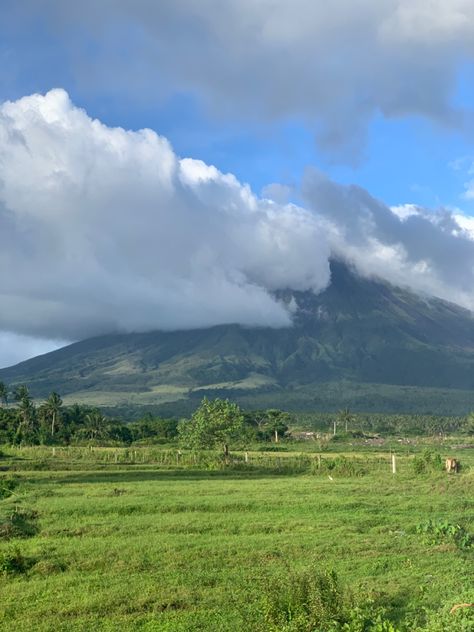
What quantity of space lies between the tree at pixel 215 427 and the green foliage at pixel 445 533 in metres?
28.0

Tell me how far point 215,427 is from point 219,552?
102ft

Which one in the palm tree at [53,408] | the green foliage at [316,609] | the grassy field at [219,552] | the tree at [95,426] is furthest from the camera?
the palm tree at [53,408]

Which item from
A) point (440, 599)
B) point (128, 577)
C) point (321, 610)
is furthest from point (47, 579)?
point (440, 599)

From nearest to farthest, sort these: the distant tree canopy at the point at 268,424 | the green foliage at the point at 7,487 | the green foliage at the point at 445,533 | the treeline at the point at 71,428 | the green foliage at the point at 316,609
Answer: the green foliage at the point at 316,609 < the green foliage at the point at 445,533 < the green foliage at the point at 7,487 < the treeline at the point at 71,428 < the distant tree canopy at the point at 268,424

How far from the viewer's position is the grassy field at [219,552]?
1109 centimetres

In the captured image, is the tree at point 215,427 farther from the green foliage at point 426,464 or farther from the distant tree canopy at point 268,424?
the distant tree canopy at point 268,424

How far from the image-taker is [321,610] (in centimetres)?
1011

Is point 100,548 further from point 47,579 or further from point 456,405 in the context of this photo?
point 456,405

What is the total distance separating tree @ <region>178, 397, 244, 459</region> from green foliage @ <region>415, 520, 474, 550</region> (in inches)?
1101

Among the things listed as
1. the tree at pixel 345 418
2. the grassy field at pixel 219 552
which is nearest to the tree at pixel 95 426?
the tree at pixel 345 418

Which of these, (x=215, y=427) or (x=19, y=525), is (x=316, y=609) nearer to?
(x=19, y=525)

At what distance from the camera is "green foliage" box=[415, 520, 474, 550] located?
16297mm

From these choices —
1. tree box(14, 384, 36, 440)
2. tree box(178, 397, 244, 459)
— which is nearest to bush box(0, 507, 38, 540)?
tree box(178, 397, 244, 459)

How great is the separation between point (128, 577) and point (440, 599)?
6224 mm
